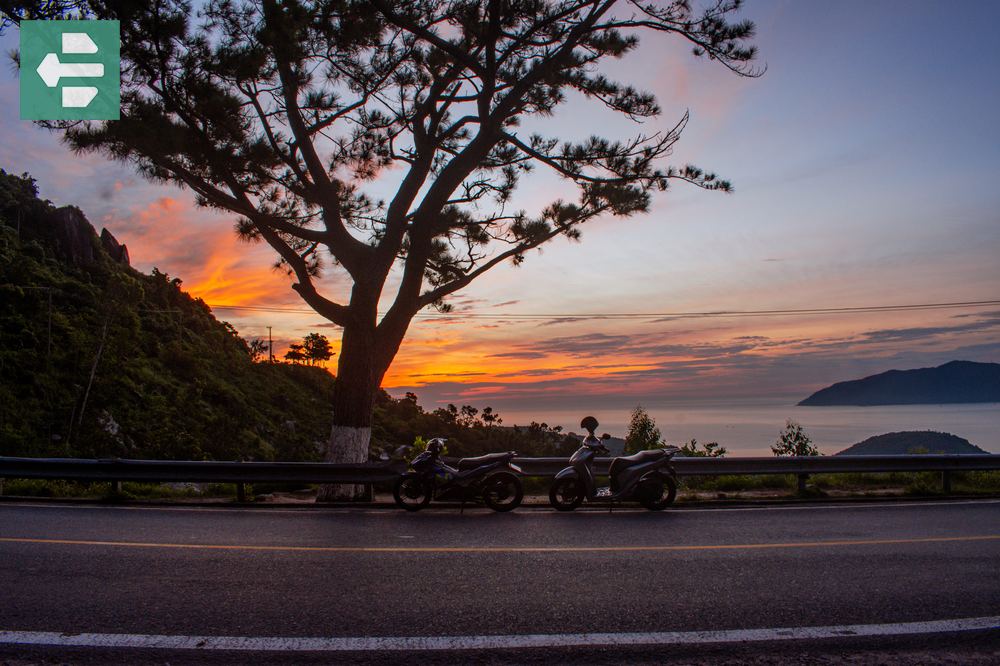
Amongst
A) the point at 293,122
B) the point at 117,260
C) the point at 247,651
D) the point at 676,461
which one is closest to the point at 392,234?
the point at 293,122

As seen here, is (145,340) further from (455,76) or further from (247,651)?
(247,651)

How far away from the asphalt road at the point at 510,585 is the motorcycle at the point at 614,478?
109 centimetres

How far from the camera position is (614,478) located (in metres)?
10.8

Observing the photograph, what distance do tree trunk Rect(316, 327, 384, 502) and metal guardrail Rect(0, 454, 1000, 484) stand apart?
1.53 m

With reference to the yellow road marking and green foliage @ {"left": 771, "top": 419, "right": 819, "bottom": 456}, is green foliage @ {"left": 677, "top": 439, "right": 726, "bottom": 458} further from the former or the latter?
the yellow road marking

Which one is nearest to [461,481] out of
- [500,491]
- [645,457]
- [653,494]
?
[500,491]

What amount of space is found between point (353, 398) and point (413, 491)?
3.08 metres

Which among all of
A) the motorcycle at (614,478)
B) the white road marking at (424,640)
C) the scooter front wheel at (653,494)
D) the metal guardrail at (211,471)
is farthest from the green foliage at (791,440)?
the white road marking at (424,640)

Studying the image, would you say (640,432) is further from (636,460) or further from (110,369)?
(110,369)

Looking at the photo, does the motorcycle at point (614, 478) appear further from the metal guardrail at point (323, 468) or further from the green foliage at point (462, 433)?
the green foliage at point (462, 433)

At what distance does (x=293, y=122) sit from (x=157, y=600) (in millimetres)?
10919

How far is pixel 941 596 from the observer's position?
223 inches

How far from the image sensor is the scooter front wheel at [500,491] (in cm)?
1050

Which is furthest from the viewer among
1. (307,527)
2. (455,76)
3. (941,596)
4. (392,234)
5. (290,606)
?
(455,76)
